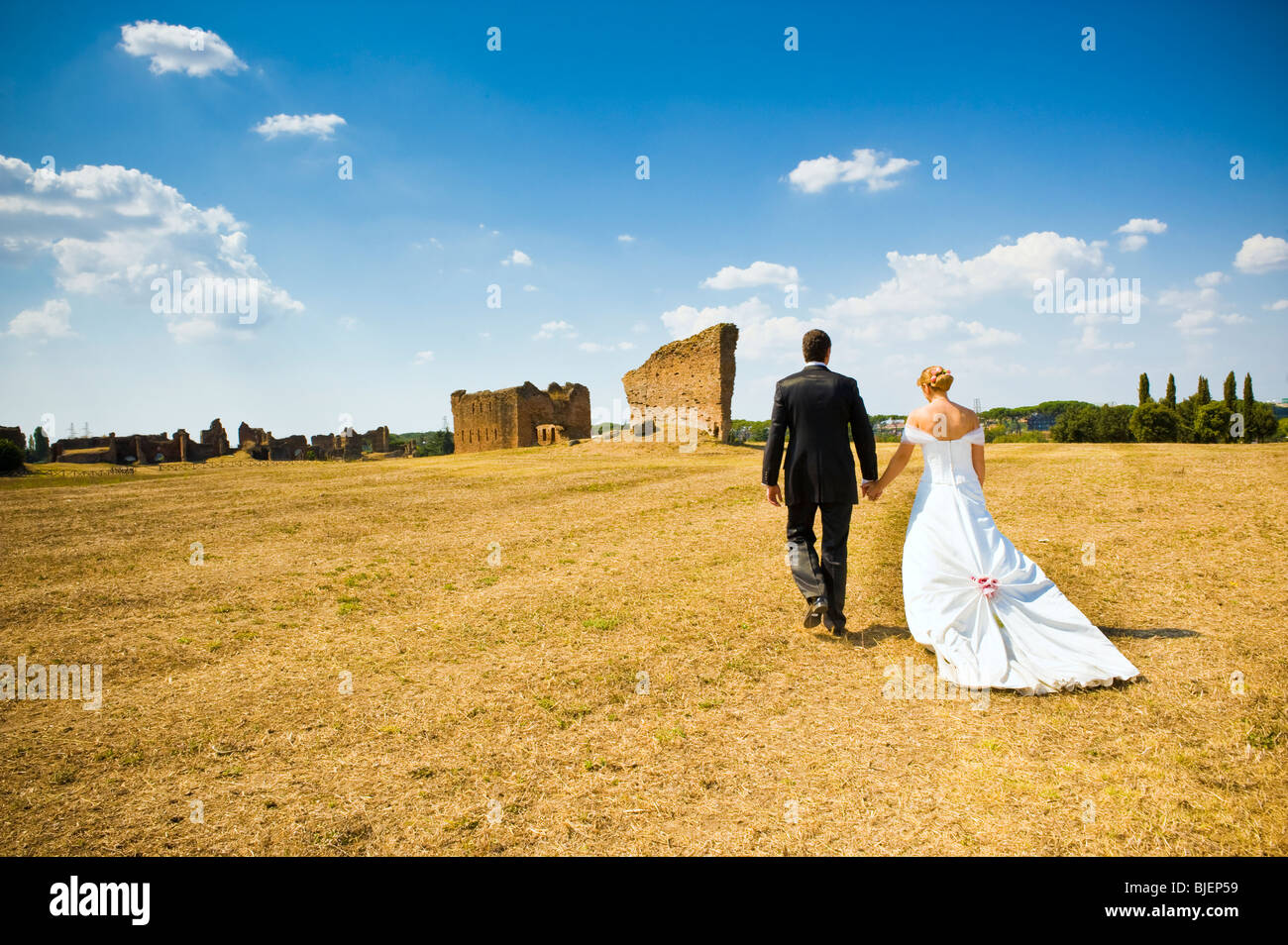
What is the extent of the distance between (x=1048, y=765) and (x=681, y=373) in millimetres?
35403

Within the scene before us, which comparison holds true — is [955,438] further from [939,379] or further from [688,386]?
[688,386]

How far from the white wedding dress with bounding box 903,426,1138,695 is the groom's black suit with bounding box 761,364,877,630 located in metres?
0.61

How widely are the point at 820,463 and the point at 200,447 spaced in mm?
70002

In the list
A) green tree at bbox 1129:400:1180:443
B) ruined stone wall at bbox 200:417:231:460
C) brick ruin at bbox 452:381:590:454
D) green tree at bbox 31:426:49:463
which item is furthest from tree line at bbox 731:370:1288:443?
green tree at bbox 31:426:49:463

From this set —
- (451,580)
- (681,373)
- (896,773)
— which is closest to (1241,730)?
(896,773)

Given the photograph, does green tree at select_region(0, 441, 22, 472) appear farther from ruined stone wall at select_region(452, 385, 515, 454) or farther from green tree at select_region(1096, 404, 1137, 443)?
green tree at select_region(1096, 404, 1137, 443)

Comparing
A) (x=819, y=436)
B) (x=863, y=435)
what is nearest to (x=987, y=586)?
(x=863, y=435)

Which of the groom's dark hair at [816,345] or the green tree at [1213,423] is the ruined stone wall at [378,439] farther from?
the green tree at [1213,423]

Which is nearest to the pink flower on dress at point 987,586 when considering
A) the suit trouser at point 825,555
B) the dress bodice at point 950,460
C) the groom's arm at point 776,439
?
the dress bodice at point 950,460

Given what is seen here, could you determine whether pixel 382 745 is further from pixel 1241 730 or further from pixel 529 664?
pixel 1241 730

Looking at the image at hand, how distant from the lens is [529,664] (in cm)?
587

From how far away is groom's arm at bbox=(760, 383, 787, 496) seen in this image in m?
6.45
